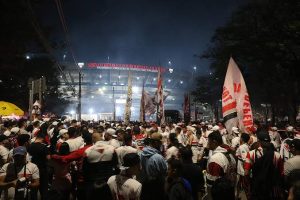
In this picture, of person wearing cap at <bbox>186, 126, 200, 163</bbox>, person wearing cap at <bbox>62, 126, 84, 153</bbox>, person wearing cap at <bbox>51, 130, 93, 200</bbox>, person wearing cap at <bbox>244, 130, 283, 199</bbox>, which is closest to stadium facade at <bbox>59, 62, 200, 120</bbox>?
person wearing cap at <bbox>186, 126, 200, 163</bbox>

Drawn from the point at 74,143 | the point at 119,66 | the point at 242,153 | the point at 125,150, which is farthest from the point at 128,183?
the point at 119,66

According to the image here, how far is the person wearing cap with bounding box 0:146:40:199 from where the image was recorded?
21.7ft

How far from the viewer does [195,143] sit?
13.2m

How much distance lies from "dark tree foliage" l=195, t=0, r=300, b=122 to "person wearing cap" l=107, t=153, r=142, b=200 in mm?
10695

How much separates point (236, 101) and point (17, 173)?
5.27 metres

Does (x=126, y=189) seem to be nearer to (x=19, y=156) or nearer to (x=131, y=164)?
(x=131, y=164)

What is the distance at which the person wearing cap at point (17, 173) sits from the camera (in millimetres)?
6607

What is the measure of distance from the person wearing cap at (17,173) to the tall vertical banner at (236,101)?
4.48 metres

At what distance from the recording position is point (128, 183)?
16.3 feet

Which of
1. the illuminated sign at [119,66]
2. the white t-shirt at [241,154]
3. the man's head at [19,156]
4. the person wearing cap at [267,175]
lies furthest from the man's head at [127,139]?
the illuminated sign at [119,66]

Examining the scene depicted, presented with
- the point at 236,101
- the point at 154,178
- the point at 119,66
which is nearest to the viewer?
the point at 154,178

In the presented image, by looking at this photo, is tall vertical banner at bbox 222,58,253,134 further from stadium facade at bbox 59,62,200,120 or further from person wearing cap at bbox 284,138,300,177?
stadium facade at bbox 59,62,200,120

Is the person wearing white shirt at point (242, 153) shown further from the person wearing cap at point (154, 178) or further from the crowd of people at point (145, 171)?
the person wearing cap at point (154, 178)

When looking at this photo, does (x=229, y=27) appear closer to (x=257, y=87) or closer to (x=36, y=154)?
(x=257, y=87)
